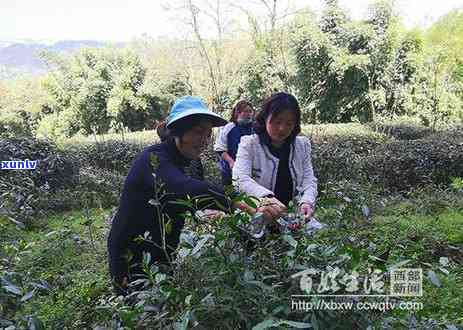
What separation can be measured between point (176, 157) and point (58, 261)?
9.21ft

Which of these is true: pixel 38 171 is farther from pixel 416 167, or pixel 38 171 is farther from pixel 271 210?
pixel 271 210

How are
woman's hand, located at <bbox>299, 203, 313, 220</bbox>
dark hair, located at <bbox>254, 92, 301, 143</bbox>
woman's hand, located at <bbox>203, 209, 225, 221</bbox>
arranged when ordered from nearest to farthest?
woman's hand, located at <bbox>203, 209, 225, 221</bbox> < woman's hand, located at <bbox>299, 203, 313, 220</bbox> < dark hair, located at <bbox>254, 92, 301, 143</bbox>

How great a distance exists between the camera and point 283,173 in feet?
7.23

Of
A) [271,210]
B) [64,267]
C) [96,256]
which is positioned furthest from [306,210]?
[96,256]

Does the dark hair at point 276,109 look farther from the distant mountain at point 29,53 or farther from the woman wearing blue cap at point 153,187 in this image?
the distant mountain at point 29,53

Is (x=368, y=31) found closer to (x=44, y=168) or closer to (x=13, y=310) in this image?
(x=44, y=168)

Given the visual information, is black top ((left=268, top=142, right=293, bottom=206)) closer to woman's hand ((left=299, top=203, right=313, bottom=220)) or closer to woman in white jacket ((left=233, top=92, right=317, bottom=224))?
woman in white jacket ((left=233, top=92, right=317, bottom=224))

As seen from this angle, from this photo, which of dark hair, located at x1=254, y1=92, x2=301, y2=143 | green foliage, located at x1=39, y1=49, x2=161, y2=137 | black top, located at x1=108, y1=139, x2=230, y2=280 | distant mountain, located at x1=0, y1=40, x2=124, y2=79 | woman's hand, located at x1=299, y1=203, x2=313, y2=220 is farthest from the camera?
distant mountain, located at x1=0, y1=40, x2=124, y2=79

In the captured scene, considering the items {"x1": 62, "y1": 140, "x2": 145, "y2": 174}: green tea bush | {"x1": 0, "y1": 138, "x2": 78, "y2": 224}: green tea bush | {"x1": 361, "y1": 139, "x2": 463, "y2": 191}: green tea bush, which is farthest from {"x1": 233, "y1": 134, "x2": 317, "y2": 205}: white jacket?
{"x1": 62, "y1": 140, "x2": 145, "y2": 174}: green tea bush

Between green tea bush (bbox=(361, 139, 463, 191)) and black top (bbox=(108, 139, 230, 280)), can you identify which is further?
green tea bush (bbox=(361, 139, 463, 191))

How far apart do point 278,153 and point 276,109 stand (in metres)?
0.22

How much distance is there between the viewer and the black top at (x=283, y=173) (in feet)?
7.22

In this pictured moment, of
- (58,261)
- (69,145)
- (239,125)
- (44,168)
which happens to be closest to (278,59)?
(69,145)

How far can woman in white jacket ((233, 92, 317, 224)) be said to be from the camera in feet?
6.93
